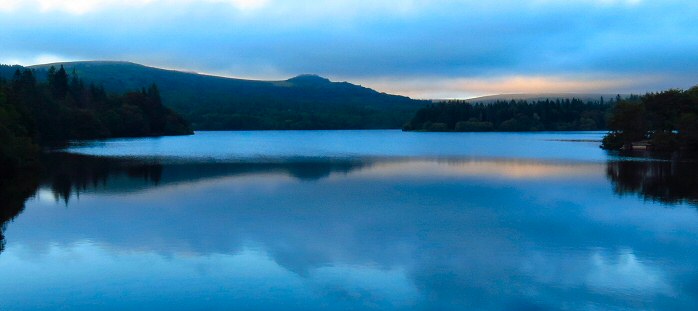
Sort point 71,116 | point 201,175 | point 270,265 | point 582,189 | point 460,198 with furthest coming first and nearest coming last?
point 71,116
point 201,175
point 582,189
point 460,198
point 270,265

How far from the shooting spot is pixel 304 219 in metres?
18.8

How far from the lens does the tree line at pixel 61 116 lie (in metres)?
32.4

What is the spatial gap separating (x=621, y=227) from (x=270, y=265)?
10636mm

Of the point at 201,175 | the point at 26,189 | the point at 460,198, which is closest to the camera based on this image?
the point at 460,198

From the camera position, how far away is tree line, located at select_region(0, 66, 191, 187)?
106ft

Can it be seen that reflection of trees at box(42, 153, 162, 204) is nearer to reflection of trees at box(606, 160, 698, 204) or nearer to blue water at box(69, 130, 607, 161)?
blue water at box(69, 130, 607, 161)

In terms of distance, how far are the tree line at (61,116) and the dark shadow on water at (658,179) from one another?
27899mm

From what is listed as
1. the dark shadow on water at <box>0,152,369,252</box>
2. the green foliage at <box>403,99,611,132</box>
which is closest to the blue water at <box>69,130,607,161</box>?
the dark shadow on water at <box>0,152,369,252</box>

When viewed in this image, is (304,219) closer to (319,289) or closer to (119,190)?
(319,289)

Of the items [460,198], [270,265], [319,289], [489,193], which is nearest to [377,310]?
[319,289]

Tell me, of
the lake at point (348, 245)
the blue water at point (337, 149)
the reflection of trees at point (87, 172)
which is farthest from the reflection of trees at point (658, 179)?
the reflection of trees at point (87, 172)

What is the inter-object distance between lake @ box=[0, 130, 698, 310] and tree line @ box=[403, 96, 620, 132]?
Answer: 131023 mm

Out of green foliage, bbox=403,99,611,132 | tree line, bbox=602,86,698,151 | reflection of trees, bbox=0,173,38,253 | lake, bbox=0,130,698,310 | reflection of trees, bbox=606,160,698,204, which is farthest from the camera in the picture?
green foliage, bbox=403,99,611,132

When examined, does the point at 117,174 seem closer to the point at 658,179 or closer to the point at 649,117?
the point at 658,179
